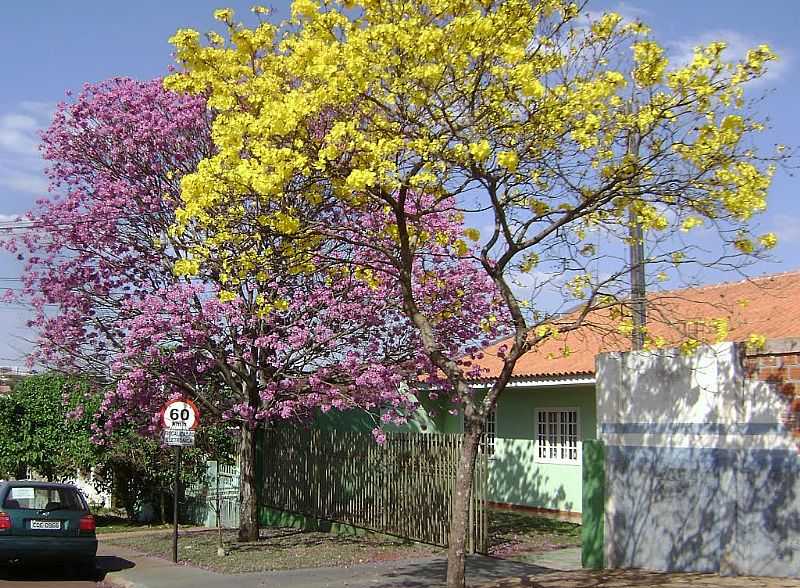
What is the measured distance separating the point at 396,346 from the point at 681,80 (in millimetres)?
8013

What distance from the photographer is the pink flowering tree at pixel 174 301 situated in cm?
1530

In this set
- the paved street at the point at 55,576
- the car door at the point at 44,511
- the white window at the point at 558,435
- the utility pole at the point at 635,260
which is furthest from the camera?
the white window at the point at 558,435

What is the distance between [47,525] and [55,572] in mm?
1700

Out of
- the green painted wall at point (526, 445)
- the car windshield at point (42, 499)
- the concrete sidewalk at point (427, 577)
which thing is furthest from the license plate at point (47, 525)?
the green painted wall at point (526, 445)

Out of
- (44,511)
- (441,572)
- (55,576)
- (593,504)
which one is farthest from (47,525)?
(593,504)

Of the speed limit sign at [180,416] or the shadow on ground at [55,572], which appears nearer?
the shadow on ground at [55,572]

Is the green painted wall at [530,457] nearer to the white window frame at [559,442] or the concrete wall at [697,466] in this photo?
the white window frame at [559,442]

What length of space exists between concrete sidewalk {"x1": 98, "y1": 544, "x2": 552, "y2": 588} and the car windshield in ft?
4.21

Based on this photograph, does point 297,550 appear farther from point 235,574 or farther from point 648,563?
point 648,563

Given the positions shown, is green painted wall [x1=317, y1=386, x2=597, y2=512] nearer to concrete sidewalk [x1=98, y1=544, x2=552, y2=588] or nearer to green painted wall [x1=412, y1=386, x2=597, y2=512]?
green painted wall [x1=412, y1=386, x2=597, y2=512]

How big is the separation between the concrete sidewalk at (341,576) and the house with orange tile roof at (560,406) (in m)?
4.98

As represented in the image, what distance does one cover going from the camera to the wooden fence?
1452 cm

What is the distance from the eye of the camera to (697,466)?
1124cm

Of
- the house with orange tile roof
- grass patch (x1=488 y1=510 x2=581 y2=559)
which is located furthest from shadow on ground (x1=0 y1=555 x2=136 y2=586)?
the house with orange tile roof
